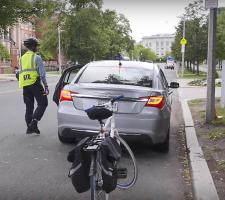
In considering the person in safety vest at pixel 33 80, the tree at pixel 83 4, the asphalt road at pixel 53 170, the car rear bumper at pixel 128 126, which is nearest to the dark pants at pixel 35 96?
the person in safety vest at pixel 33 80

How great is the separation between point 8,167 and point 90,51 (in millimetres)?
48220

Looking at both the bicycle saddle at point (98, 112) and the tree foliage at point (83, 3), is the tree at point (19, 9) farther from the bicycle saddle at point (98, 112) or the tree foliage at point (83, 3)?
the bicycle saddle at point (98, 112)

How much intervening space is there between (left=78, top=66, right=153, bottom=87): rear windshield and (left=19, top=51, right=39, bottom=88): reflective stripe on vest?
4.61 ft

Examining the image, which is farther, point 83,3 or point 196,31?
point 196,31

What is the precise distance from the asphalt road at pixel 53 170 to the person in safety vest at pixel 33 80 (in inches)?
18.1

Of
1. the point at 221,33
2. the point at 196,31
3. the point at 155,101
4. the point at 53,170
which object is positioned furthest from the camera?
the point at 196,31

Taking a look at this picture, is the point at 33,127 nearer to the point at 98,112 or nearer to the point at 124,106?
the point at 124,106

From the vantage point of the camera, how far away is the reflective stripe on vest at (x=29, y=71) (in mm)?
9023

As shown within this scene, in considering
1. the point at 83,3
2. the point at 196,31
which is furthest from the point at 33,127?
the point at 196,31

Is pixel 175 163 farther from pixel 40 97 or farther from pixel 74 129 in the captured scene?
pixel 40 97

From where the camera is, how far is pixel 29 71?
29.7ft

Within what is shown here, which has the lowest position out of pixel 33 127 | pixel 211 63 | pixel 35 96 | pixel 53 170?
pixel 53 170

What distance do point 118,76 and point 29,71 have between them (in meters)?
2.11

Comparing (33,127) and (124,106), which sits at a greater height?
(124,106)
